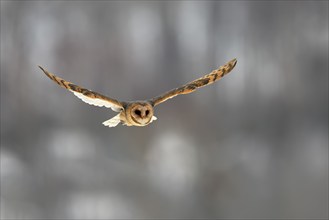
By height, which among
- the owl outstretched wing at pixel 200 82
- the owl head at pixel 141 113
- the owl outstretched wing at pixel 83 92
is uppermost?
the owl outstretched wing at pixel 200 82

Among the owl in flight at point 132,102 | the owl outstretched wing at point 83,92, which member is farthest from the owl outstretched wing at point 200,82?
the owl outstretched wing at point 83,92

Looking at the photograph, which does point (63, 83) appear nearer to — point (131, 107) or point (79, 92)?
point (79, 92)

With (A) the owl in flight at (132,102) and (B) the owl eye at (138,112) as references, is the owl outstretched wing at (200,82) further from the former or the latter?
(B) the owl eye at (138,112)

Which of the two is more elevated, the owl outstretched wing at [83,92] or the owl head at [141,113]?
the owl outstretched wing at [83,92]

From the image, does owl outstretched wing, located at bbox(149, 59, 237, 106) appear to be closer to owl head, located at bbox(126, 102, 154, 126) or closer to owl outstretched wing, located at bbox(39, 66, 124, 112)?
owl head, located at bbox(126, 102, 154, 126)

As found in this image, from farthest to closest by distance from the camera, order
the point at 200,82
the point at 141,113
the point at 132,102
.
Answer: the point at 200,82 → the point at 132,102 → the point at 141,113

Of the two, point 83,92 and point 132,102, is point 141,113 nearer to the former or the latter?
point 132,102

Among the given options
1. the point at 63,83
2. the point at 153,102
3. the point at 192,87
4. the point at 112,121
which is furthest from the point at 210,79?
the point at 63,83

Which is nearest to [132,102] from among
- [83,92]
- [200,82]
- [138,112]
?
[138,112]

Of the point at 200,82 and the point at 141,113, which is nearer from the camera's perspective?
the point at 141,113
